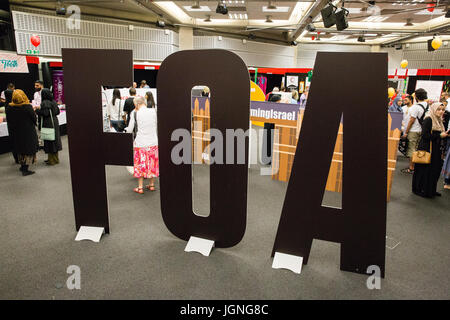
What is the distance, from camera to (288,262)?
272 centimetres

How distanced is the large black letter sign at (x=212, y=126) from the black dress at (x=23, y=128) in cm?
336

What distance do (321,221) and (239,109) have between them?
1.18 metres

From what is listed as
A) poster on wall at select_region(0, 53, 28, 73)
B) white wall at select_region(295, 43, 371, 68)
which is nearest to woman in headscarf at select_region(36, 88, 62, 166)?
poster on wall at select_region(0, 53, 28, 73)

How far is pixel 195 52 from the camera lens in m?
2.57

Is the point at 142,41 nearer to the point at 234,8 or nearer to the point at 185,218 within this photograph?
the point at 234,8

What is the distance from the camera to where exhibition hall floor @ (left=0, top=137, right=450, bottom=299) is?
7.86 ft

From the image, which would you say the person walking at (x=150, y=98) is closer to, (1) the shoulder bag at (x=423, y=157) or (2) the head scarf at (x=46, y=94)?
(2) the head scarf at (x=46, y=94)

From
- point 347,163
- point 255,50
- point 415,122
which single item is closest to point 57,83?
point 255,50

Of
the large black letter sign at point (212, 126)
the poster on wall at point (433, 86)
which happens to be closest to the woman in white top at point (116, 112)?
the large black letter sign at point (212, 126)

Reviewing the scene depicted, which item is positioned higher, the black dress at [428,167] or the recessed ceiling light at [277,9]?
the recessed ceiling light at [277,9]

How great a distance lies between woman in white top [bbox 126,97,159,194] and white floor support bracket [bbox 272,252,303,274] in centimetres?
230

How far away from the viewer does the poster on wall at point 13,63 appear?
275 inches

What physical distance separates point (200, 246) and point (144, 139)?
181cm

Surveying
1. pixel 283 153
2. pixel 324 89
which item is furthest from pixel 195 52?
pixel 283 153
